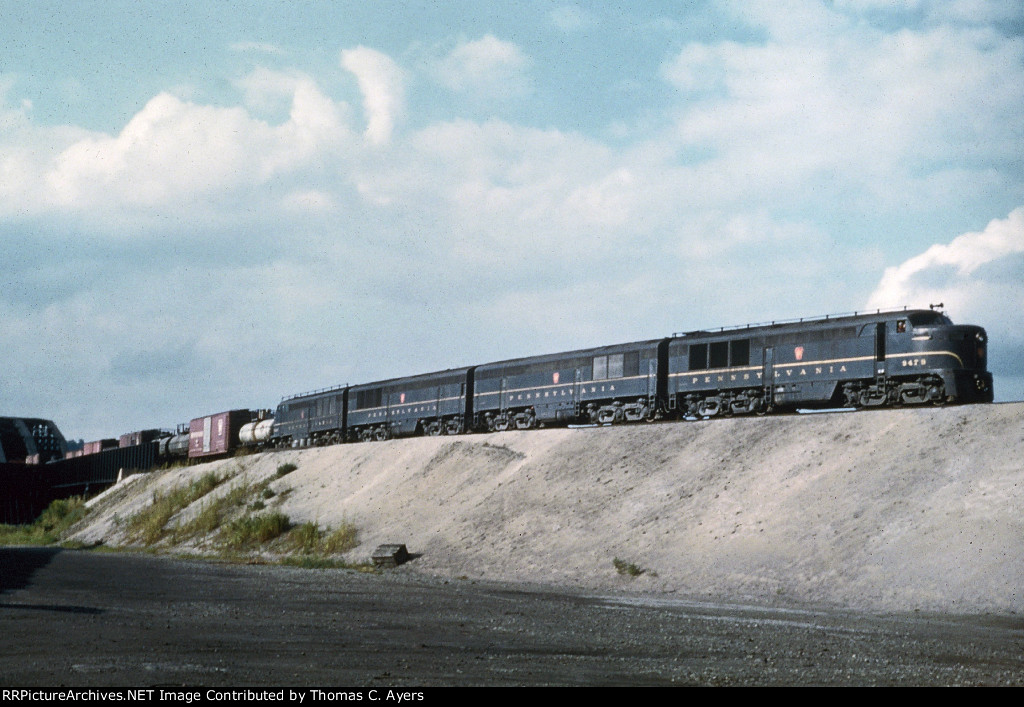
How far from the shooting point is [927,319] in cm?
3431

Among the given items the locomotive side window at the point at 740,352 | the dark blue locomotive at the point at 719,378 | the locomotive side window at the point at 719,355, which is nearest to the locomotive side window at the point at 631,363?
the dark blue locomotive at the point at 719,378

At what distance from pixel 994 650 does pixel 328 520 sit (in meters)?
32.9

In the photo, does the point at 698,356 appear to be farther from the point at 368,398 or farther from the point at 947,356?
the point at 368,398

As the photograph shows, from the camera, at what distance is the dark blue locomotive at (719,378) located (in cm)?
3412

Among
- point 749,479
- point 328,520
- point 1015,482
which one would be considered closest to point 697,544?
point 749,479

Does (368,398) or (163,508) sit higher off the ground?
(368,398)

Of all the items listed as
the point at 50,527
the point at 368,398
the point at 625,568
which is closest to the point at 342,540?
the point at 625,568

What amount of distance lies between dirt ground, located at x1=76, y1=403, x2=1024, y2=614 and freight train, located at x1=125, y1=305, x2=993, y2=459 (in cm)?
193

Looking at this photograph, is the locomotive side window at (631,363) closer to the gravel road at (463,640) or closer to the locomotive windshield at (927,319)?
the locomotive windshield at (927,319)

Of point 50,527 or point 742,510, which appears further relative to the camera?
point 50,527

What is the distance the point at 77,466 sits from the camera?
309 feet

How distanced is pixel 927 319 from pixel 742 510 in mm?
10133

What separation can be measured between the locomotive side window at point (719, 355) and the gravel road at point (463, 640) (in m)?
15.1
